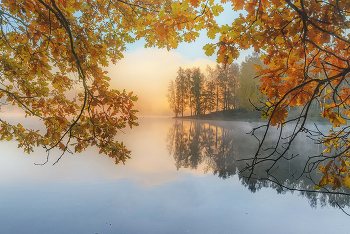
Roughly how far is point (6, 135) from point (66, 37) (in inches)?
84.2

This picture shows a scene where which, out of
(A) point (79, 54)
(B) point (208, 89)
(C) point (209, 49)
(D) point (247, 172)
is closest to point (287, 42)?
(C) point (209, 49)

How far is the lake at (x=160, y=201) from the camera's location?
11.9 ft

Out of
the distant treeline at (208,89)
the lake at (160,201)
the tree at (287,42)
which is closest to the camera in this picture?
the tree at (287,42)

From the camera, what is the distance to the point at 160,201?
4547 millimetres

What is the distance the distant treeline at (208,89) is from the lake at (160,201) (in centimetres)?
2129

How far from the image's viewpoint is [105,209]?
13.8 feet

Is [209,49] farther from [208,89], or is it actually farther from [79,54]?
[208,89]

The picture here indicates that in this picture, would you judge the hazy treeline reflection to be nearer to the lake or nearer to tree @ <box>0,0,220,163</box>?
the lake

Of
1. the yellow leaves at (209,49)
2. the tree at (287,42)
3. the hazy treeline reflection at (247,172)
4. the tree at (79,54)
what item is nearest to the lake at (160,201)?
the hazy treeline reflection at (247,172)

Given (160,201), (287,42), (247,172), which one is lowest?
(160,201)

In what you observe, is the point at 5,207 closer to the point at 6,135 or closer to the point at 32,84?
the point at 6,135

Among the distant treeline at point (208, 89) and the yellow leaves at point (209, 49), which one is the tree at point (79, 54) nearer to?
the yellow leaves at point (209, 49)

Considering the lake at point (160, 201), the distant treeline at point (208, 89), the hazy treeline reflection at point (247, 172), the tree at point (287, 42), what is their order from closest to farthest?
1. the tree at point (287, 42)
2. the lake at point (160, 201)
3. the hazy treeline reflection at point (247, 172)
4. the distant treeline at point (208, 89)

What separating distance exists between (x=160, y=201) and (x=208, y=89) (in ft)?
88.3
